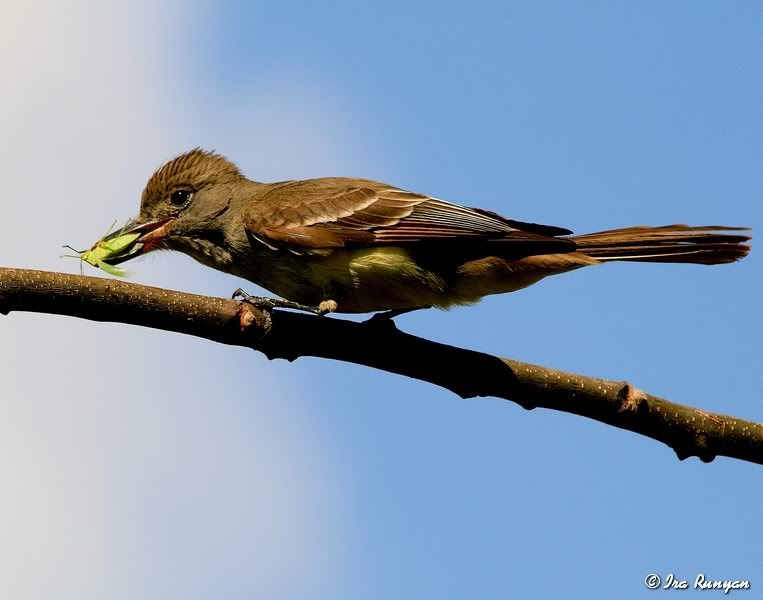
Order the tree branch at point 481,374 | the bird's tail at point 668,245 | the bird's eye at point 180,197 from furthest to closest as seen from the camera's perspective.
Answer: the bird's eye at point 180,197 < the bird's tail at point 668,245 < the tree branch at point 481,374

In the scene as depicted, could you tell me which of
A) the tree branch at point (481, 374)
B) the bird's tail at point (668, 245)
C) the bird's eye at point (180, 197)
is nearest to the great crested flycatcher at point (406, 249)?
the bird's tail at point (668, 245)

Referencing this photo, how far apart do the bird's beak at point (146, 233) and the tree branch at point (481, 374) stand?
355 centimetres

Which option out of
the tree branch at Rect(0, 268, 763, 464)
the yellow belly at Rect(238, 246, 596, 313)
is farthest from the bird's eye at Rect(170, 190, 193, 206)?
the tree branch at Rect(0, 268, 763, 464)

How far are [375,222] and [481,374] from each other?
8.53 ft

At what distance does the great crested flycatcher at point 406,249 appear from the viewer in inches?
327

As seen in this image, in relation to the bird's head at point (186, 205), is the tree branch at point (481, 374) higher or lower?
lower

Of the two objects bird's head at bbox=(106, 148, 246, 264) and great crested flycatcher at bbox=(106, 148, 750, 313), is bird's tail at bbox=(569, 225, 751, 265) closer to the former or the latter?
great crested flycatcher at bbox=(106, 148, 750, 313)

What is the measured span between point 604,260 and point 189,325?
161 inches

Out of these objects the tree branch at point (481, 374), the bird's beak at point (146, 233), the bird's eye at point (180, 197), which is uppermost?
the bird's eye at point (180, 197)

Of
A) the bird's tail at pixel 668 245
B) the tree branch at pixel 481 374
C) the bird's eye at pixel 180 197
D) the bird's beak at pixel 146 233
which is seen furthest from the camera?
the bird's eye at pixel 180 197

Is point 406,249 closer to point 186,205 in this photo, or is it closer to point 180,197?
point 186,205

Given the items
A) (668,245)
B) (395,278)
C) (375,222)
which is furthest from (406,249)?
(668,245)

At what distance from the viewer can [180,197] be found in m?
9.90

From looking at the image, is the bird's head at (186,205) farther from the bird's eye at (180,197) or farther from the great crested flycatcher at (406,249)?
the great crested flycatcher at (406,249)
